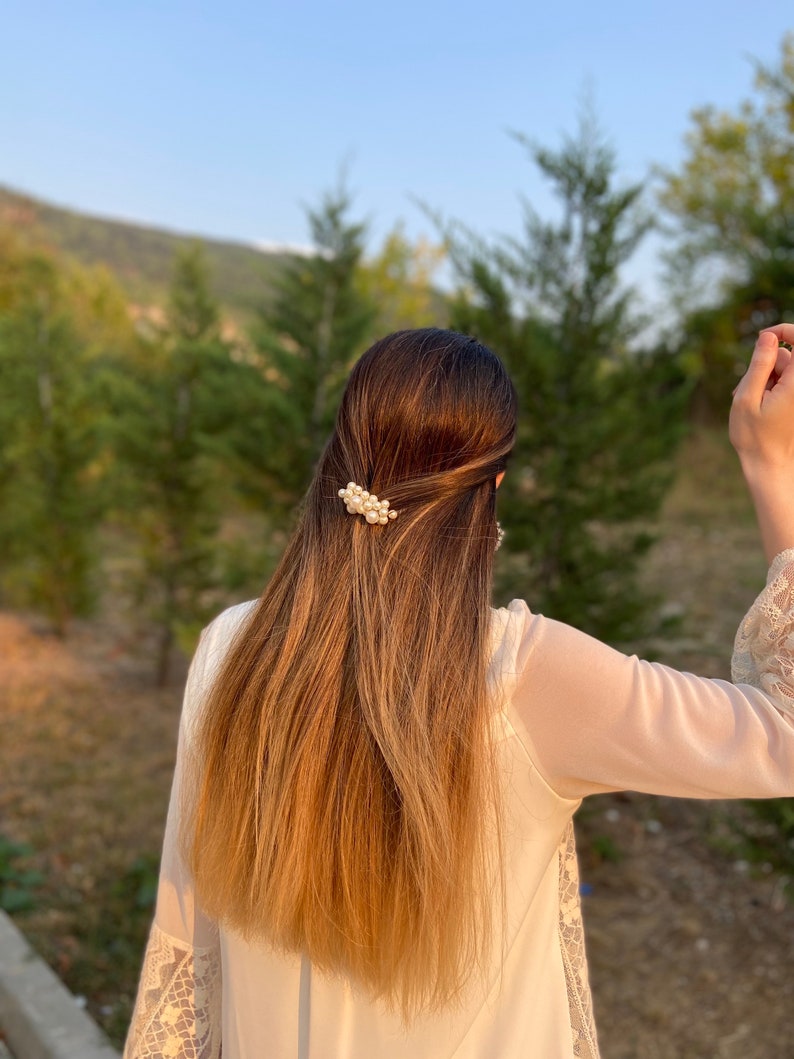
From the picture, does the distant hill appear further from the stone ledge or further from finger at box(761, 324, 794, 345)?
finger at box(761, 324, 794, 345)

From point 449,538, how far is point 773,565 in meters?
0.41

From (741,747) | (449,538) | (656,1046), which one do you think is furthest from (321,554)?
(656,1046)

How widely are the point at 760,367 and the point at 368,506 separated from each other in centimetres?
55

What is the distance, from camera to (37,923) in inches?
140

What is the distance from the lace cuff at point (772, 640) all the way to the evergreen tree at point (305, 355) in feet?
16.0

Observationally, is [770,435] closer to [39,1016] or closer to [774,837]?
[39,1016]

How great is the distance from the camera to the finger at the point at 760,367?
45.4 inches

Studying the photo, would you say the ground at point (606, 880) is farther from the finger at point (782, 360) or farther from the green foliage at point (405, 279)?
the green foliage at point (405, 279)

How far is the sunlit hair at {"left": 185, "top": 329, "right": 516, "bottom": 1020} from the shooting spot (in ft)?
3.59

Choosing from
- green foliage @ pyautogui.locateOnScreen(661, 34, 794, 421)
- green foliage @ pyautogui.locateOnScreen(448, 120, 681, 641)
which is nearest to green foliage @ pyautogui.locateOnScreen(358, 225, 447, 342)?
green foliage @ pyautogui.locateOnScreen(661, 34, 794, 421)

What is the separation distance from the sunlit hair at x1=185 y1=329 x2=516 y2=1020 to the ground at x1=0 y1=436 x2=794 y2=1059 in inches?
90.1

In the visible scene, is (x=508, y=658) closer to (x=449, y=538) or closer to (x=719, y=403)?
(x=449, y=538)

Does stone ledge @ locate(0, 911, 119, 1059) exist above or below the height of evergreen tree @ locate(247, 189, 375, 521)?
below

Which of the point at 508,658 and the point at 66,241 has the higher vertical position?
the point at 66,241
